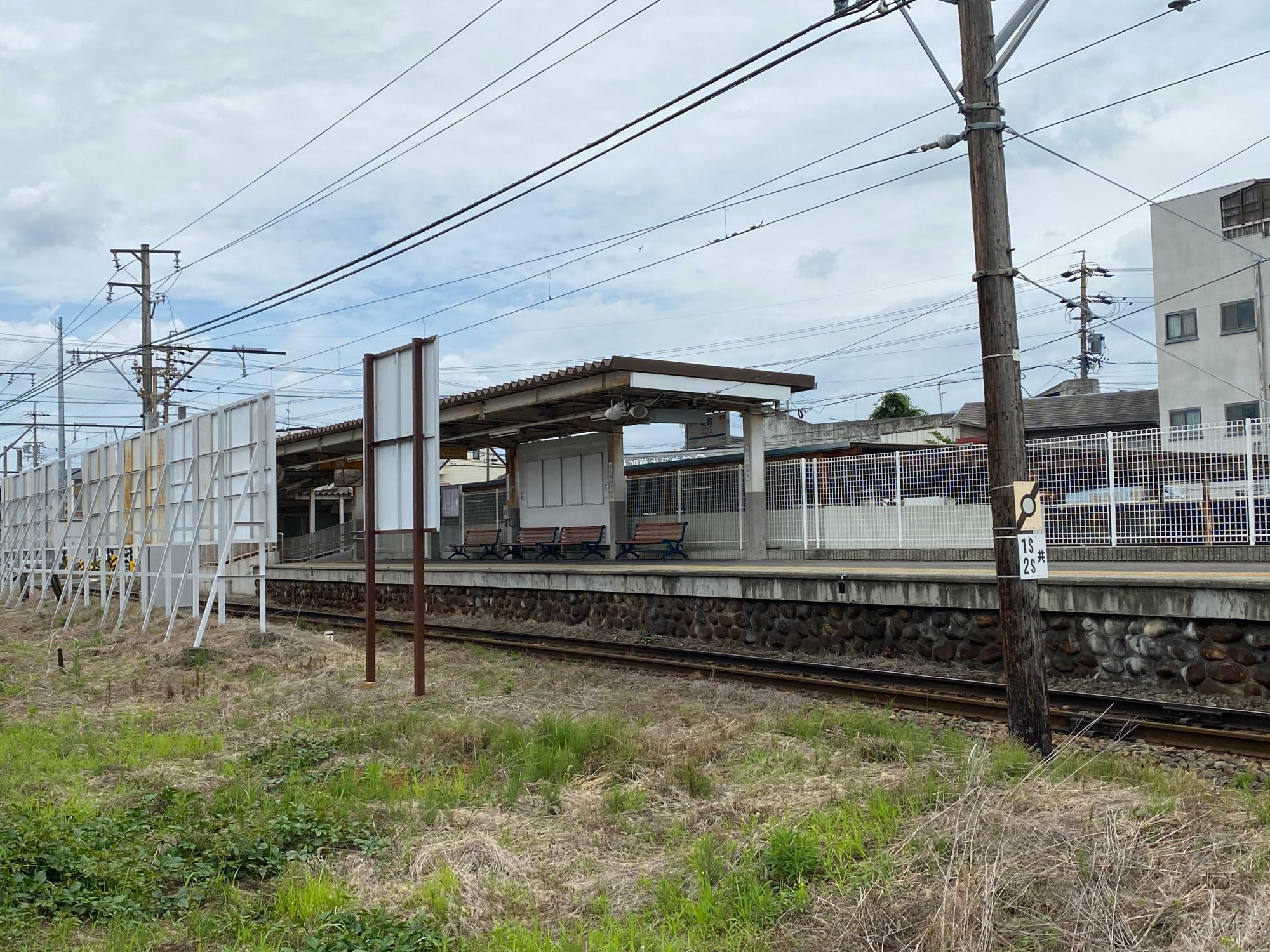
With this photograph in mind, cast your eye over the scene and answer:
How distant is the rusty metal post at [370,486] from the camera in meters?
11.9

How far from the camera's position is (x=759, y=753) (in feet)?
24.9

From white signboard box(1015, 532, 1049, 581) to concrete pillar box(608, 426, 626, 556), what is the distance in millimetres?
18336

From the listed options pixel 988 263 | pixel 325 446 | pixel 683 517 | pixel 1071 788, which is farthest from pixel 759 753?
pixel 325 446

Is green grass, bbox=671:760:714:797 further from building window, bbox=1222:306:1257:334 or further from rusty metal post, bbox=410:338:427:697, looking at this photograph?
building window, bbox=1222:306:1257:334

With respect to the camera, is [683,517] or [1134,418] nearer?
[683,517]

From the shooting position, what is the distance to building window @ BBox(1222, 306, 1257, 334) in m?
31.2

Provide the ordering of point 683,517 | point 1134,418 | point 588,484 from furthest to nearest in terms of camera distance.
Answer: point 1134,418 → point 588,484 → point 683,517

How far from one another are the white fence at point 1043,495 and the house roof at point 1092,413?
56.0 feet

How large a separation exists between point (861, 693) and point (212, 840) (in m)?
6.68

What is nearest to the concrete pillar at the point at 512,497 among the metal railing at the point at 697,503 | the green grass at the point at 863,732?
the metal railing at the point at 697,503

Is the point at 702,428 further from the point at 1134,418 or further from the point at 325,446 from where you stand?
the point at 1134,418

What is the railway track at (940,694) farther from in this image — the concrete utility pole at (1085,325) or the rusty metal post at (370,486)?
the concrete utility pole at (1085,325)

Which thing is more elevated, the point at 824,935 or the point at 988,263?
the point at 988,263

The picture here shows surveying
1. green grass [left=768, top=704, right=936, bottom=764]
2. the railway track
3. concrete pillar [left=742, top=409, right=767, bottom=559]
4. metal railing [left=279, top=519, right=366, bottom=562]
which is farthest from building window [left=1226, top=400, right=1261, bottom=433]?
metal railing [left=279, top=519, right=366, bottom=562]
